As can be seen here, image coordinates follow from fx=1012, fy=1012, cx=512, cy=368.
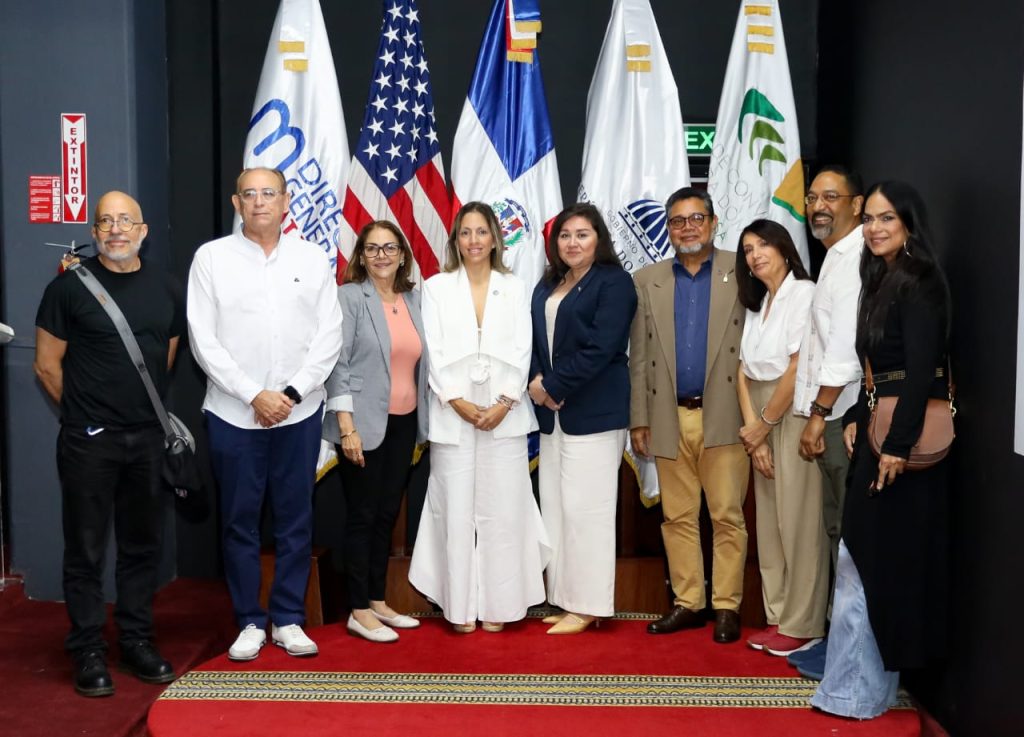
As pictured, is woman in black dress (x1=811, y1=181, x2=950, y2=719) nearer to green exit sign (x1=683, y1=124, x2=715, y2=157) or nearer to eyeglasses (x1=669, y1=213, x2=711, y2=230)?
eyeglasses (x1=669, y1=213, x2=711, y2=230)

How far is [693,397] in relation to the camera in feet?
11.7

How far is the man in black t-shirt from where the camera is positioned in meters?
3.11

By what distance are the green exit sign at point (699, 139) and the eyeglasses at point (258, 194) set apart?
2.01 m

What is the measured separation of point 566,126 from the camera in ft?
15.1

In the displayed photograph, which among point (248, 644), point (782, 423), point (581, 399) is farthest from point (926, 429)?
point (248, 644)

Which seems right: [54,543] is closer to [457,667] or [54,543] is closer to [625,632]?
[457,667]

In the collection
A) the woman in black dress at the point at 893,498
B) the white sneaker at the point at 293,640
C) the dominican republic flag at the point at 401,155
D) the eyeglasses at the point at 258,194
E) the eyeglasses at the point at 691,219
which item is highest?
the dominican republic flag at the point at 401,155

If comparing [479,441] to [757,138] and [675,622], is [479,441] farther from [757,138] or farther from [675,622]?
[757,138]

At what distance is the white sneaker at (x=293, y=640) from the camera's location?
11.2 feet

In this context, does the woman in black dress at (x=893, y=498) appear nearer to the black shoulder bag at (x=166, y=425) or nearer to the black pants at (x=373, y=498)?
the black pants at (x=373, y=498)

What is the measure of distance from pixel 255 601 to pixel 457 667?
73cm

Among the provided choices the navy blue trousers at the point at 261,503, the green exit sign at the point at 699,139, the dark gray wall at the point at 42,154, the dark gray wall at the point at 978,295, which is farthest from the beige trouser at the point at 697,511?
the dark gray wall at the point at 42,154

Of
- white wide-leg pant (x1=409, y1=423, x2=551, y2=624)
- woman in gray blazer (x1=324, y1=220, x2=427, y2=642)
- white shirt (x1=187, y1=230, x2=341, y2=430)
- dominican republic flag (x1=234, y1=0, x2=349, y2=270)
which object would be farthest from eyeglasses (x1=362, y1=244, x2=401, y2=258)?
white wide-leg pant (x1=409, y1=423, x2=551, y2=624)

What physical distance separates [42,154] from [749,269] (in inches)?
110
